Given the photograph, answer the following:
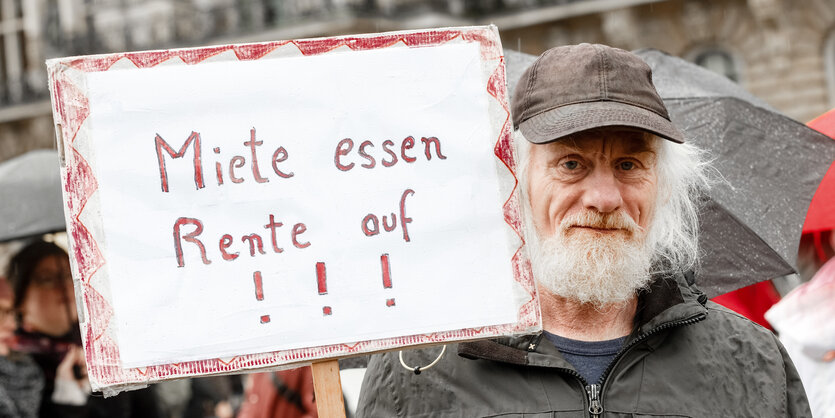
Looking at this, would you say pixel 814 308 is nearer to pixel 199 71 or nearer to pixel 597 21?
pixel 199 71

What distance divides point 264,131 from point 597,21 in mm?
14023

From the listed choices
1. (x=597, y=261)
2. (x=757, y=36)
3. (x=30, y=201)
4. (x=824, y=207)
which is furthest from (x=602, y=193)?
(x=757, y=36)

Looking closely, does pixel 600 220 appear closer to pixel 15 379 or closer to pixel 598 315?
pixel 598 315

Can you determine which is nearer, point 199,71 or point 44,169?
point 199,71

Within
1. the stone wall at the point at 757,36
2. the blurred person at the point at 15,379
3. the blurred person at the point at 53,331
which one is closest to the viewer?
the blurred person at the point at 15,379

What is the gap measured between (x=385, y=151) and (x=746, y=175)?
1.88m

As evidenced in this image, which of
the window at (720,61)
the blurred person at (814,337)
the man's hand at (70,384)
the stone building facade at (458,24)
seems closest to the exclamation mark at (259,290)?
the blurred person at (814,337)

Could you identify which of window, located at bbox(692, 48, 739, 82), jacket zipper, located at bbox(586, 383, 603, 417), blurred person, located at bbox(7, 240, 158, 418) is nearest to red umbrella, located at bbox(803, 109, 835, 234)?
jacket zipper, located at bbox(586, 383, 603, 417)

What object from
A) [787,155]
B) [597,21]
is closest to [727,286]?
[787,155]

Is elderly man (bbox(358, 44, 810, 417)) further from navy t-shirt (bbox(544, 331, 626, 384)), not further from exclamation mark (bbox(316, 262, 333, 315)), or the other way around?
exclamation mark (bbox(316, 262, 333, 315))

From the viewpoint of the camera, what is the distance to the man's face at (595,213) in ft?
7.07

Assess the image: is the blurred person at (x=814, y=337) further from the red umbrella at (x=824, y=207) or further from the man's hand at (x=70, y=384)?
the man's hand at (x=70, y=384)

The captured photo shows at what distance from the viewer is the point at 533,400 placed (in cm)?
209

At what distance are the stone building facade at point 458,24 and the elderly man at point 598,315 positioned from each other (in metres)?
9.63
